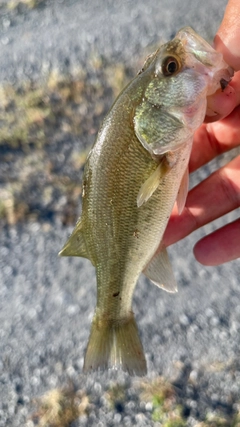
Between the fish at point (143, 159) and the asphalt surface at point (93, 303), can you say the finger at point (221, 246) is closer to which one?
the fish at point (143, 159)

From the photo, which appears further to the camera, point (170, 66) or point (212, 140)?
point (212, 140)

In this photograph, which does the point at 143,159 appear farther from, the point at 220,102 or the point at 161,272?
the point at 161,272

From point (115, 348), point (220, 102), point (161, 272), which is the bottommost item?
point (115, 348)

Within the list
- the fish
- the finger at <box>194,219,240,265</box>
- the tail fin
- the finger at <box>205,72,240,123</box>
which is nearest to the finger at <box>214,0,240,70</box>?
the finger at <box>205,72,240,123</box>

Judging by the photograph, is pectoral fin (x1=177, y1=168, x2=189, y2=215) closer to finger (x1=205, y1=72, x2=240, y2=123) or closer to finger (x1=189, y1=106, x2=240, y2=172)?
finger (x1=205, y1=72, x2=240, y2=123)

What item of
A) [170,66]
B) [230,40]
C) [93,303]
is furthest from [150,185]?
[93,303]

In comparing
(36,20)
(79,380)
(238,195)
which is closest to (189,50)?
(238,195)

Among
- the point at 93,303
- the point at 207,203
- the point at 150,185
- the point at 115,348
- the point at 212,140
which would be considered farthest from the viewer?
the point at 93,303
